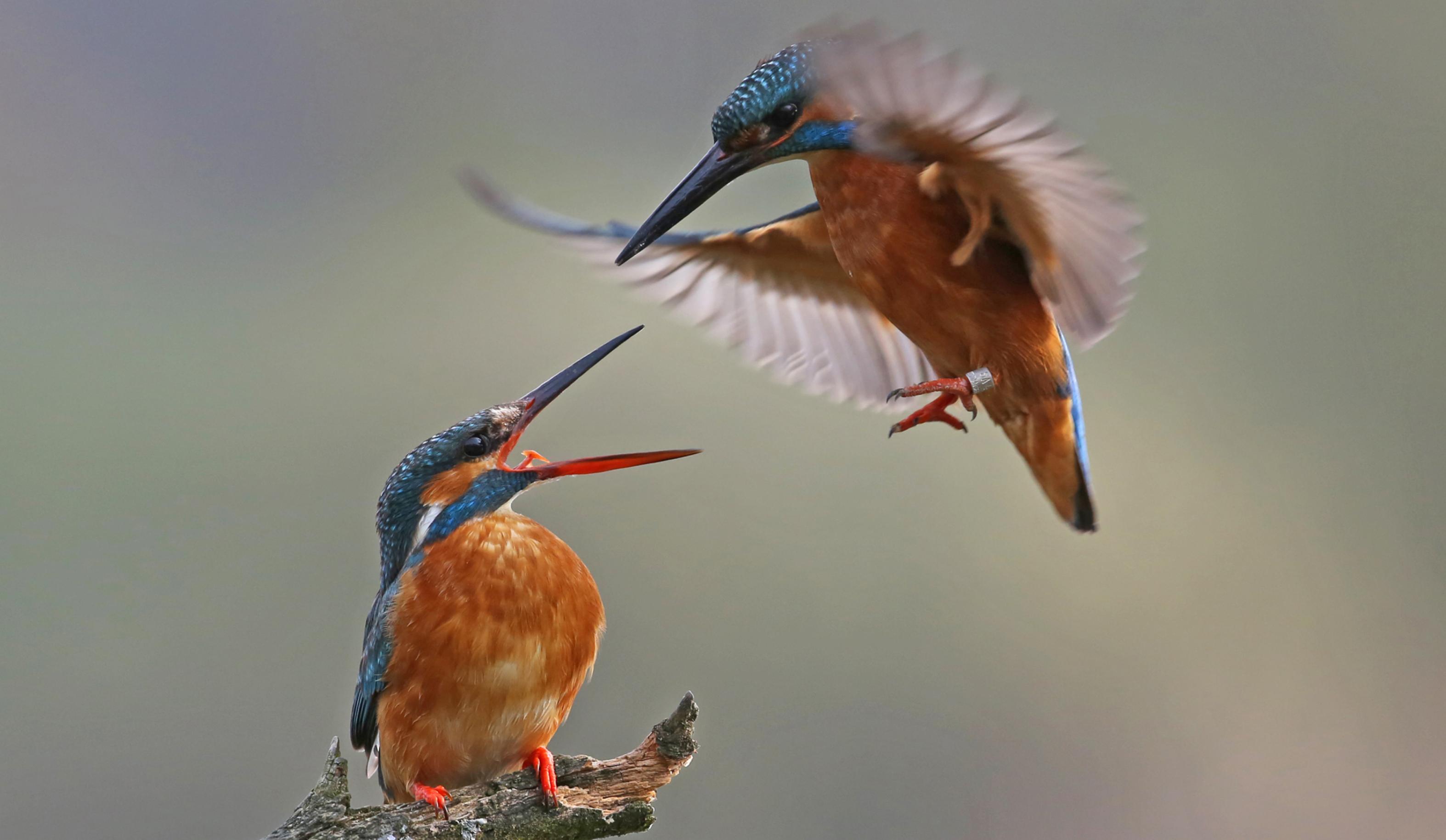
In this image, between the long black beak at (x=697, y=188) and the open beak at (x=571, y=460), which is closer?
the long black beak at (x=697, y=188)

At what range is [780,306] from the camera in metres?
2.15

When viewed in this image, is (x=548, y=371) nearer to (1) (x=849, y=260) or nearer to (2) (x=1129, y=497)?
(2) (x=1129, y=497)

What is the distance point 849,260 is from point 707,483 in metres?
3.98

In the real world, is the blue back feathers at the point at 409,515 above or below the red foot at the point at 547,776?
above

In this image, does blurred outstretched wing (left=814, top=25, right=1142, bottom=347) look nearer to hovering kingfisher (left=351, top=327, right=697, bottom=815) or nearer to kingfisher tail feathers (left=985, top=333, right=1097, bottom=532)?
kingfisher tail feathers (left=985, top=333, right=1097, bottom=532)

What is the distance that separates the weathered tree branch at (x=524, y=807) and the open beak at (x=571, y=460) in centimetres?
28

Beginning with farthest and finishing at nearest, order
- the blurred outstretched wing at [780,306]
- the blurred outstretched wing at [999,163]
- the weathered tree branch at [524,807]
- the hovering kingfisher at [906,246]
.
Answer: the blurred outstretched wing at [780,306], the weathered tree branch at [524,807], the hovering kingfisher at [906,246], the blurred outstretched wing at [999,163]

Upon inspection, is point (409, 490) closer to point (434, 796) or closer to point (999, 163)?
point (434, 796)

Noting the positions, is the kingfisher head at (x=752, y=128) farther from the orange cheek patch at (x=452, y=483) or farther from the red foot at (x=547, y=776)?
the red foot at (x=547, y=776)

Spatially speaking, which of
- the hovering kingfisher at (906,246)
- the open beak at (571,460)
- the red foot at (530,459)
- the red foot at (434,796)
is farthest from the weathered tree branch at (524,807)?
the hovering kingfisher at (906,246)

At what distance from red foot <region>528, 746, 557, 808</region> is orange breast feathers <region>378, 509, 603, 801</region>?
7cm

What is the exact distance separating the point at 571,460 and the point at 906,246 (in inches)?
19.6

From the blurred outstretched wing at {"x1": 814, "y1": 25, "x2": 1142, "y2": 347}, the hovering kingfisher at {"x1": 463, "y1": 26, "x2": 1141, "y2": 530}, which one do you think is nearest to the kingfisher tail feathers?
the hovering kingfisher at {"x1": 463, "y1": 26, "x2": 1141, "y2": 530}

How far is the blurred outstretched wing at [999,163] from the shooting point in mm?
1157
